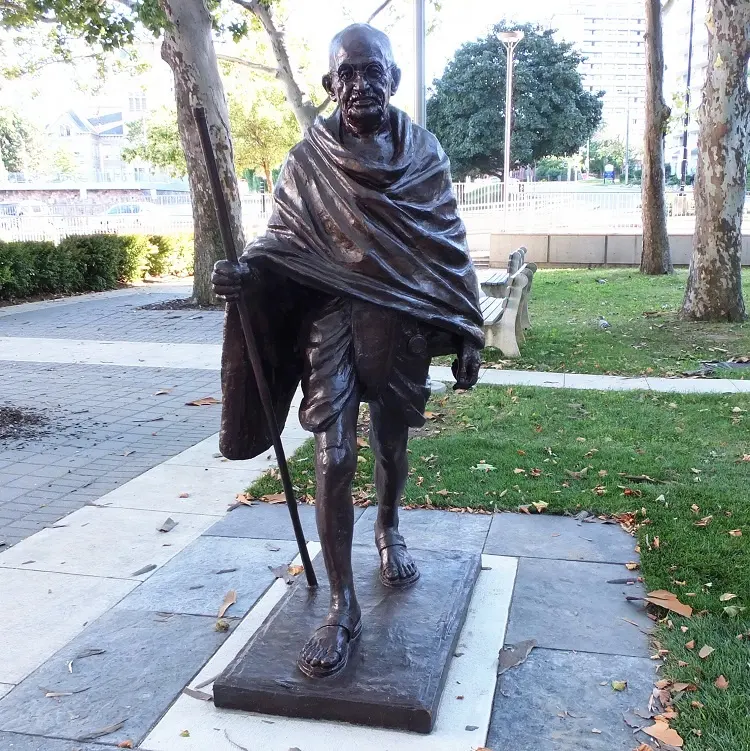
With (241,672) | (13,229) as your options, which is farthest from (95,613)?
(13,229)

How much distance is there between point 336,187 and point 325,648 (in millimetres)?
1645

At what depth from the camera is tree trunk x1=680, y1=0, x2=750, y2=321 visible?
1091 cm

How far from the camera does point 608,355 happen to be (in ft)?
30.7

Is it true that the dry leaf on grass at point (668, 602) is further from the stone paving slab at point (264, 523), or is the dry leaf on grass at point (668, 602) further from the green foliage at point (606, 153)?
the green foliage at point (606, 153)

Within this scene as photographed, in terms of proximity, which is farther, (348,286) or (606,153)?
(606,153)

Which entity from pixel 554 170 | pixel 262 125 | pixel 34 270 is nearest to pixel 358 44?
pixel 34 270

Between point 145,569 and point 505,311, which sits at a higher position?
point 505,311

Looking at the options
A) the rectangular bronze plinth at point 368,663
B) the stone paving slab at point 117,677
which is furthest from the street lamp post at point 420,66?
the stone paving slab at point 117,677

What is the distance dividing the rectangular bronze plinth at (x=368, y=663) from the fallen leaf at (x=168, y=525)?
5.01ft

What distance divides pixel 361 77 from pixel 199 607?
2.41 metres

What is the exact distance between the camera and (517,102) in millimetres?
43656

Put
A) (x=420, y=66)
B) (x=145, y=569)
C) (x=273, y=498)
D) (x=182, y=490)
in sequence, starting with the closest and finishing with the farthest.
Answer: (x=145, y=569) < (x=273, y=498) < (x=182, y=490) < (x=420, y=66)

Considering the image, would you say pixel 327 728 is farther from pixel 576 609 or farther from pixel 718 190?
pixel 718 190

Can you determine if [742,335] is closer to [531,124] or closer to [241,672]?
[241,672]
